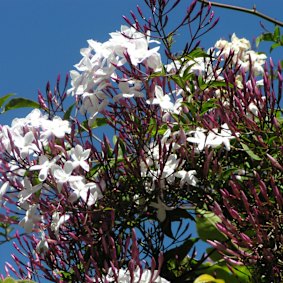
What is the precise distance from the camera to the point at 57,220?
247 cm

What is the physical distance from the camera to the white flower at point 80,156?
2434 millimetres

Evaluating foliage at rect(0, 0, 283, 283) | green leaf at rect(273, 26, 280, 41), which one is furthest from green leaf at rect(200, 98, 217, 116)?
green leaf at rect(273, 26, 280, 41)

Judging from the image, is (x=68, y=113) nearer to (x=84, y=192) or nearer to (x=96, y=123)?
(x=96, y=123)

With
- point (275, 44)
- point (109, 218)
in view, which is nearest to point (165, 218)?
point (109, 218)

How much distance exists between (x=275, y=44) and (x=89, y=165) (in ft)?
4.41

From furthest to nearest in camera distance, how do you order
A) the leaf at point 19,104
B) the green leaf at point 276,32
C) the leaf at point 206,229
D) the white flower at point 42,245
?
the green leaf at point 276,32
the leaf at point 19,104
the leaf at point 206,229
the white flower at point 42,245

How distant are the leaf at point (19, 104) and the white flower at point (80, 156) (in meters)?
0.40

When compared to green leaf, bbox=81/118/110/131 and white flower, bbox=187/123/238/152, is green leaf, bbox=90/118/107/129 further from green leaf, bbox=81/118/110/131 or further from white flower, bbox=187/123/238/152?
white flower, bbox=187/123/238/152

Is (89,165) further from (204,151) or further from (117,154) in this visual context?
(204,151)

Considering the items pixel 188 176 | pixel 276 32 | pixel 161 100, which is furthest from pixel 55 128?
pixel 276 32

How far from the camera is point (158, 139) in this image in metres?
2.48

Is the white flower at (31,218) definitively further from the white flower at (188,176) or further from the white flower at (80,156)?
the white flower at (188,176)

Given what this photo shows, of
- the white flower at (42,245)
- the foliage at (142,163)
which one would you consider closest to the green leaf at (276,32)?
the foliage at (142,163)

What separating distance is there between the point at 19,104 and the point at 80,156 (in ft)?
1.46
